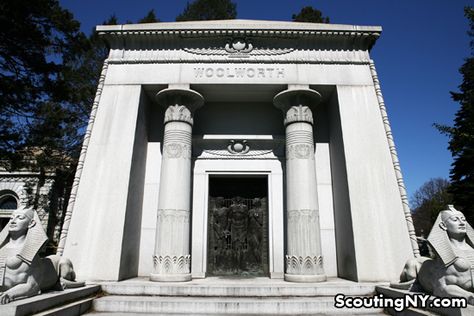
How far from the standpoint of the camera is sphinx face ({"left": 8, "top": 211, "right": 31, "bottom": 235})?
16.7 ft

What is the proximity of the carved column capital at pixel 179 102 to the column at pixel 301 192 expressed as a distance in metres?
2.62

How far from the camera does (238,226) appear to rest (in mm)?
9695

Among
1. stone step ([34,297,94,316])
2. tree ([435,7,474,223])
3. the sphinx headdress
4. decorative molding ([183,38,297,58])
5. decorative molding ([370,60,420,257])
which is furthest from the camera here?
tree ([435,7,474,223])

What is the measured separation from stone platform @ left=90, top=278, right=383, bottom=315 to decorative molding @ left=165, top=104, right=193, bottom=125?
462 centimetres

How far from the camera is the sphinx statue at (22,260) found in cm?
477

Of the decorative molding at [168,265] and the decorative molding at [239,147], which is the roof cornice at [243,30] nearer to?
the decorative molding at [239,147]

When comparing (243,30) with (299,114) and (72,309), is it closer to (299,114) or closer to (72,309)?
(299,114)

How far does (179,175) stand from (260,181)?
2908 mm

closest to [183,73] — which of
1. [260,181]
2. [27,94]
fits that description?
[260,181]

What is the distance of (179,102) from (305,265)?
5.92 m

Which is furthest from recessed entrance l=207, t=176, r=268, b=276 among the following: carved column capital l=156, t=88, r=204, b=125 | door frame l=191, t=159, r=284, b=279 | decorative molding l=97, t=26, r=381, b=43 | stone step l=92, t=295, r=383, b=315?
decorative molding l=97, t=26, r=381, b=43

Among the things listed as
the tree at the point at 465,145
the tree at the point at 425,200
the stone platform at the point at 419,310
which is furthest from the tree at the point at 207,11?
the tree at the point at 425,200

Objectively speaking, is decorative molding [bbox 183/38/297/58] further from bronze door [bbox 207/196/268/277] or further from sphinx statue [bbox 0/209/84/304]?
sphinx statue [bbox 0/209/84/304]

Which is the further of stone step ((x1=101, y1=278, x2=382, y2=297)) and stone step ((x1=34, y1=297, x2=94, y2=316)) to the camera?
stone step ((x1=101, y1=278, x2=382, y2=297))
